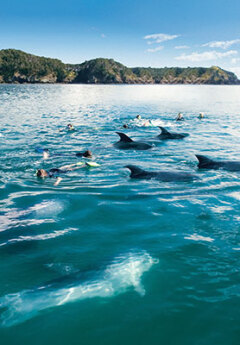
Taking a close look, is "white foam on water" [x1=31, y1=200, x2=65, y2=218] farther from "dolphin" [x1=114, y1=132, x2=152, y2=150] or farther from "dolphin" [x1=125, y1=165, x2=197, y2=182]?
"dolphin" [x1=114, y1=132, x2=152, y2=150]

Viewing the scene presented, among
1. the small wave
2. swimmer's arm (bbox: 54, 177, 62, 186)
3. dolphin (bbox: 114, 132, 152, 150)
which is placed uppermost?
dolphin (bbox: 114, 132, 152, 150)

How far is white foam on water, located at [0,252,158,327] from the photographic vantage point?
464 centimetres

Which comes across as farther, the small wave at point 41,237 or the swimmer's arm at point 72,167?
the swimmer's arm at point 72,167

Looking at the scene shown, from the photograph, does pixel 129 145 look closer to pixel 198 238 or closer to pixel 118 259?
pixel 198 238

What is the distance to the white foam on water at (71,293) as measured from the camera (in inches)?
183

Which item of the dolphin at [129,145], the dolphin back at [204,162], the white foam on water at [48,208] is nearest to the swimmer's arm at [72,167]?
the white foam on water at [48,208]

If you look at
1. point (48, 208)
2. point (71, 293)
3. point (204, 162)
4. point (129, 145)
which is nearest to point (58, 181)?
point (48, 208)

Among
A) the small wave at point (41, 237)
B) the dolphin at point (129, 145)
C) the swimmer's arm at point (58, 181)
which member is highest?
the dolphin at point (129, 145)

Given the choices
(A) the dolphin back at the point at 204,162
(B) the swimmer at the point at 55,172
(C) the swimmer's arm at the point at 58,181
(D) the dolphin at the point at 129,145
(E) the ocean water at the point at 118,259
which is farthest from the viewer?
(D) the dolphin at the point at 129,145

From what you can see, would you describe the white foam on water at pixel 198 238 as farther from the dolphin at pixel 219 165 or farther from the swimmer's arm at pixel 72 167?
Result: the swimmer's arm at pixel 72 167

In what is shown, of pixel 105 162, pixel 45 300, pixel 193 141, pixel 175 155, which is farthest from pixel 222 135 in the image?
pixel 45 300

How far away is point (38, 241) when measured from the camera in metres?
6.90

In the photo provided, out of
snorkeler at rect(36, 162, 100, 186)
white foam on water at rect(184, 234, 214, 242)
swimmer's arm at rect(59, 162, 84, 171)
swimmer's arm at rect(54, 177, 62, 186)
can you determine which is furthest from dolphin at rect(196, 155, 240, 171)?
swimmer's arm at rect(54, 177, 62, 186)

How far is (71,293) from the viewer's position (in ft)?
16.3
